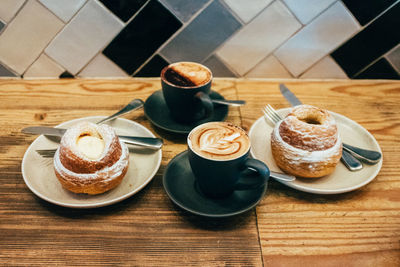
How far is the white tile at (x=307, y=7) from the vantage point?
3.62 ft

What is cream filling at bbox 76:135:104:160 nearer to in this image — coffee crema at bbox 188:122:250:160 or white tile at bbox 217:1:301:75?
coffee crema at bbox 188:122:250:160

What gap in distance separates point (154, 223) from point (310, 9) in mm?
924

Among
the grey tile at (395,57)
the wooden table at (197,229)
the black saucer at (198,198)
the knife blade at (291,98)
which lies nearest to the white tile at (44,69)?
the wooden table at (197,229)

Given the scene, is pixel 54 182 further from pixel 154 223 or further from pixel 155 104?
pixel 155 104

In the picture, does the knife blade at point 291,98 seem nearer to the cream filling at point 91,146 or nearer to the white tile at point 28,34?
the cream filling at point 91,146

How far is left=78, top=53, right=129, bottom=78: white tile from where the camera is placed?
1.20 meters

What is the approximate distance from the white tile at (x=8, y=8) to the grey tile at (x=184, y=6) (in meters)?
0.50

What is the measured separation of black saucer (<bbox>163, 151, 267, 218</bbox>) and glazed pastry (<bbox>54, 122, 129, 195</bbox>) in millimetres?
122

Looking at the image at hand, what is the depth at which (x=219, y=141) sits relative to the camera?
0.70 m

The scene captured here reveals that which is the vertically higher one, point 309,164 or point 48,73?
point 48,73

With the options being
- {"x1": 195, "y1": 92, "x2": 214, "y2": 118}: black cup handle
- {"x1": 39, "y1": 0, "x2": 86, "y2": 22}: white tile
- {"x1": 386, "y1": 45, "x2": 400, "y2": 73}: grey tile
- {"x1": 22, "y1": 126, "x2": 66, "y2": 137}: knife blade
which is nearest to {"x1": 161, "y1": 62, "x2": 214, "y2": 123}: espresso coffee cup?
{"x1": 195, "y1": 92, "x2": 214, "y2": 118}: black cup handle

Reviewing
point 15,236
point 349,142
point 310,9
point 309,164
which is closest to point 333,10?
point 310,9

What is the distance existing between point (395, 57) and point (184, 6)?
84cm

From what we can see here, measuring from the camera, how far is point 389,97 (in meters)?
1.16
